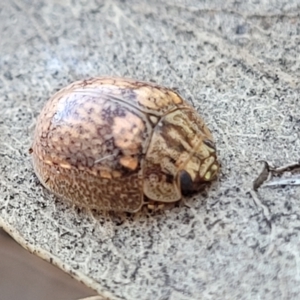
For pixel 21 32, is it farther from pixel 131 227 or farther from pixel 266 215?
pixel 266 215

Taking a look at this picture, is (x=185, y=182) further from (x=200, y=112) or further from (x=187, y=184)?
(x=200, y=112)

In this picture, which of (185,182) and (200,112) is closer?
(185,182)

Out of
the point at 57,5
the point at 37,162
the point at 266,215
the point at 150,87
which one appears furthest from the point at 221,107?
the point at 57,5

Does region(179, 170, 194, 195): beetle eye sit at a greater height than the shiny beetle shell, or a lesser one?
lesser

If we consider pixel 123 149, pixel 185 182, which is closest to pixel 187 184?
pixel 185 182
